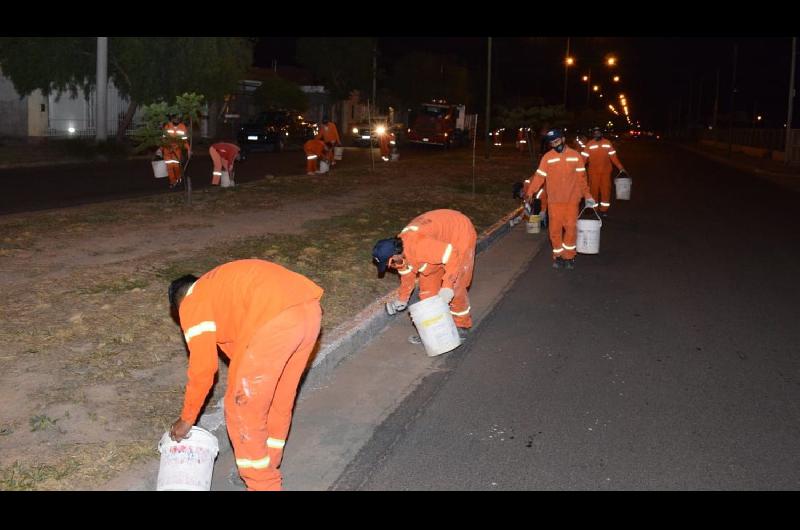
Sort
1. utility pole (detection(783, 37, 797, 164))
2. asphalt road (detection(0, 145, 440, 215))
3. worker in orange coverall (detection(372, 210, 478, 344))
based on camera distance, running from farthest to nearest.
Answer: utility pole (detection(783, 37, 797, 164)) → asphalt road (detection(0, 145, 440, 215)) → worker in orange coverall (detection(372, 210, 478, 344))

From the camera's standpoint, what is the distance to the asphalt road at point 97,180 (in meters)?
16.1

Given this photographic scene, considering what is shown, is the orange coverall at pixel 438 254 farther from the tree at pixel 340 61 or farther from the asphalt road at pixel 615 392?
the tree at pixel 340 61

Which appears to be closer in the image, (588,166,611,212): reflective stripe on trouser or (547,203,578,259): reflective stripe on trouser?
(547,203,578,259): reflective stripe on trouser

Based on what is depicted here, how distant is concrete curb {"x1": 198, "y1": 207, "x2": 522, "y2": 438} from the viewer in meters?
5.27

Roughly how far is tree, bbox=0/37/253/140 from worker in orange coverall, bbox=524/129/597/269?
81.4ft

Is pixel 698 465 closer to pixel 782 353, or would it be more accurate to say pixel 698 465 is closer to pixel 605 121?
pixel 782 353

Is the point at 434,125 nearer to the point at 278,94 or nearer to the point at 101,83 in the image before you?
the point at 278,94

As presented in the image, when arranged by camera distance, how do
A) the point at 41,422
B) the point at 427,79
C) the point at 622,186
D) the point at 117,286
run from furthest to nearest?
the point at 427,79 → the point at 622,186 → the point at 117,286 → the point at 41,422

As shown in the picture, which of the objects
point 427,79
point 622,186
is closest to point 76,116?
point 622,186

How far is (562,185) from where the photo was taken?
10.6 meters

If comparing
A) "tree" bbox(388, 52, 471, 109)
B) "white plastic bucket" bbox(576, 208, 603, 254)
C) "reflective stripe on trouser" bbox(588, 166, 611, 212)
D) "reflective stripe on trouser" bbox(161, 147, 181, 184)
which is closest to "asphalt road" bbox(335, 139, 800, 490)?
"white plastic bucket" bbox(576, 208, 603, 254)

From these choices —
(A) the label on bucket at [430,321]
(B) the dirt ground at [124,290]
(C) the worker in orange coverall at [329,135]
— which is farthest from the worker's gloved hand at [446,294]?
(C) the worker in orange coverall at [329,135]

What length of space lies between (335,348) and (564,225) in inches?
198

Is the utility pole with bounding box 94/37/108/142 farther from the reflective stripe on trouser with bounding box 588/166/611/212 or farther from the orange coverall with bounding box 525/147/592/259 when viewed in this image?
the orange coverall with bounding box 525/147/592/259
